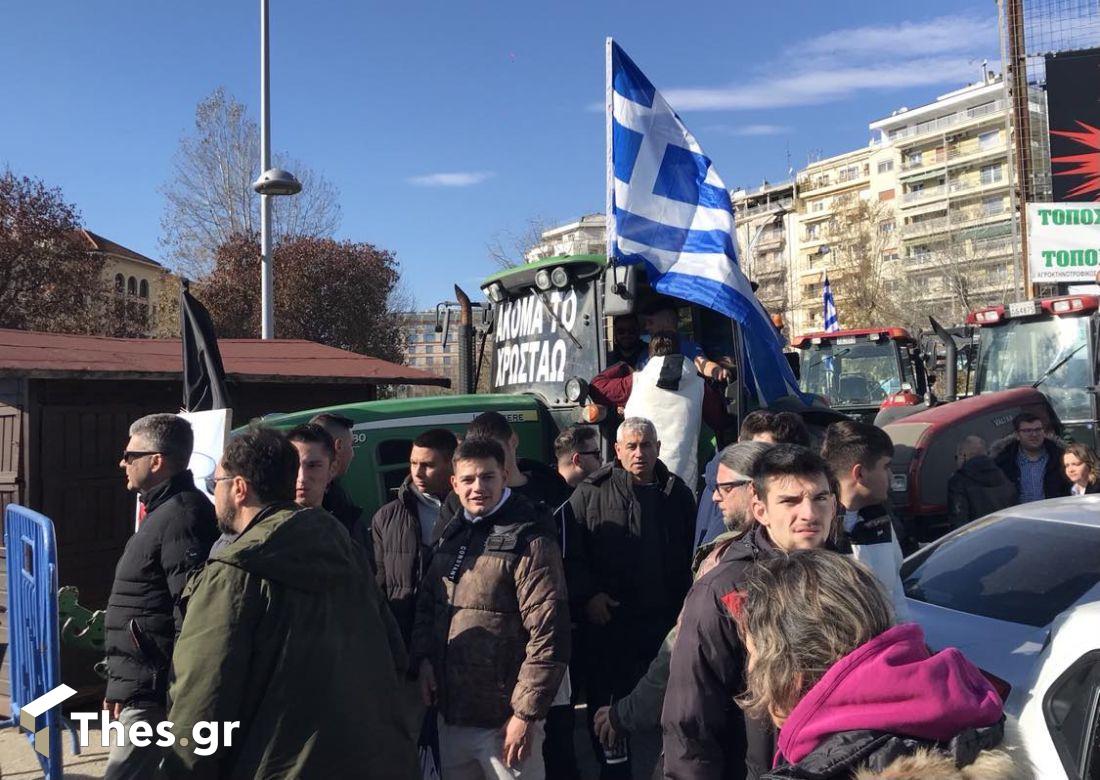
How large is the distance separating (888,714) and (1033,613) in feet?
6.92

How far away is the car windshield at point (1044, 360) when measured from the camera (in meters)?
9.14

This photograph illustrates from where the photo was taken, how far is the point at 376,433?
5.33 meters

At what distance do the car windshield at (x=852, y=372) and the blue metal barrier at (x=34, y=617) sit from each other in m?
12.1

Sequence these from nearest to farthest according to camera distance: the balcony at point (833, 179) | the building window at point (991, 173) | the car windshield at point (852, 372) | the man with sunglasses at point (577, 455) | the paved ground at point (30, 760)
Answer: the paved ground at point (30, 760) → the man with sunglasses at point (577, 455) → the car windshield at point (852, 372) → the building window at point (991, 173) → the balcony at point (833, 179)

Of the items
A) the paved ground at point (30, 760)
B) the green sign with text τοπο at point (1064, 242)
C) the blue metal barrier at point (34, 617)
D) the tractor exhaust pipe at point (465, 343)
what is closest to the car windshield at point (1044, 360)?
the tractor exhaust pipe at point (465, 343)

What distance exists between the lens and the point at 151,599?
10.1 feet

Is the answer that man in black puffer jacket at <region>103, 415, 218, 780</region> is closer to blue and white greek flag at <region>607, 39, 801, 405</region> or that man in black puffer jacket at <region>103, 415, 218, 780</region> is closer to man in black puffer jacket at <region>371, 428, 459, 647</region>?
man in black puffer jacket at <region>371, 428, 459, 647</region>

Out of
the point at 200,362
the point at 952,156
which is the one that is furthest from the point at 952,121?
the point at 200,362

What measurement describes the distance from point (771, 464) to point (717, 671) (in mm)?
628

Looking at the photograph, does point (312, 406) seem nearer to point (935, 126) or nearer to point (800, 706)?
point (800, 706)

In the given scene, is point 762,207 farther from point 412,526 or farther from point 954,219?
point 412,526

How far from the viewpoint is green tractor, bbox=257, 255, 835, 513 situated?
5355mm

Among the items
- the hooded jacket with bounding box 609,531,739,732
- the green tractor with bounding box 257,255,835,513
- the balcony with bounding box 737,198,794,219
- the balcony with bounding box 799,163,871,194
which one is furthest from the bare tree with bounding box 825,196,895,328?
the balcony with bounding box 799,163,871,194

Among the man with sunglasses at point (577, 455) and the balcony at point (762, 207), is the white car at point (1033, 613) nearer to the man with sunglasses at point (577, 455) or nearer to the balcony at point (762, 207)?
the man with sunglasses at point (577, 455)
